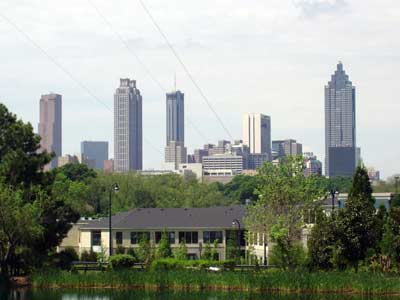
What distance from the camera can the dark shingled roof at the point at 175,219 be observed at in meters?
98.2

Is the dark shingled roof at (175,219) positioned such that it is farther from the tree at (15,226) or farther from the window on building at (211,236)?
the tree at (15,226)

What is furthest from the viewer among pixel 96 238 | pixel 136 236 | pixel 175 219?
pixel 96 238

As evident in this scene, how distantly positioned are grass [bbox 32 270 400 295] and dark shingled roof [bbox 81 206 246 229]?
36983mm

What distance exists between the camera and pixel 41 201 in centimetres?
6506

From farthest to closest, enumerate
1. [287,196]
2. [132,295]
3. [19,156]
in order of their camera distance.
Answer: [287,196], [19,156], [132,295]

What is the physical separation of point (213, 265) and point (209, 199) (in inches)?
3152

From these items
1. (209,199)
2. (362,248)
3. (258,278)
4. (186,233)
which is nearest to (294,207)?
(362,248)

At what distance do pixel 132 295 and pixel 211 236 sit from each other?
143 ft

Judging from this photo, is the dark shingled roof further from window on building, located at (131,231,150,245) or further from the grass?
the grass

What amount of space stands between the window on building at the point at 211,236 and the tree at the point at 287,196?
21.3 meters

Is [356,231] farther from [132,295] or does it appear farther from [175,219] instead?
[175,219]

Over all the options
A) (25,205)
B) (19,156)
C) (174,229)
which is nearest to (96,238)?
→ (174,229)

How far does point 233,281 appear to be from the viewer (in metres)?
57.2

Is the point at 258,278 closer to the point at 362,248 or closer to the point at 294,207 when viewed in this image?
the point at 362,248
